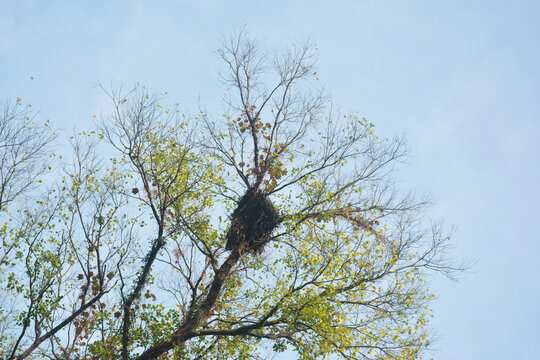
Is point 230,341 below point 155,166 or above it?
below

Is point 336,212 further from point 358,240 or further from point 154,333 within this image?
point 154,333

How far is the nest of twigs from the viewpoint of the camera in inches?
551

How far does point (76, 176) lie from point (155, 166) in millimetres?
2289

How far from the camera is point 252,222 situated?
14.1 metres

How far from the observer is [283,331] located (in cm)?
1229

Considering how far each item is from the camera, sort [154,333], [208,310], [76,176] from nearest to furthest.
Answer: [154,333] → [208,310] → [76,176]

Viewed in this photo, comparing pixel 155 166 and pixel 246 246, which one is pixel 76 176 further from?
pixel 246 246

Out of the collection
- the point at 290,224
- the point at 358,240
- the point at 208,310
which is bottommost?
the point at 208,310

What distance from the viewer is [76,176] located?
1401 cm

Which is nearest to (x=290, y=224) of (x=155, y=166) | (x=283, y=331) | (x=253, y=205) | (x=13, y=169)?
(x=253, y=205)

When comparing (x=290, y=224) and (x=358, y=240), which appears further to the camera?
(x=290, y=224)

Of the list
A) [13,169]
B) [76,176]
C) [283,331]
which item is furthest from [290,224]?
[13,169]

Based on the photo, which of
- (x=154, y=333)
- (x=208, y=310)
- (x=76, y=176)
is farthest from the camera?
(x=76, y=176)

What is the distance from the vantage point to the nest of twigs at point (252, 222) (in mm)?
13984
